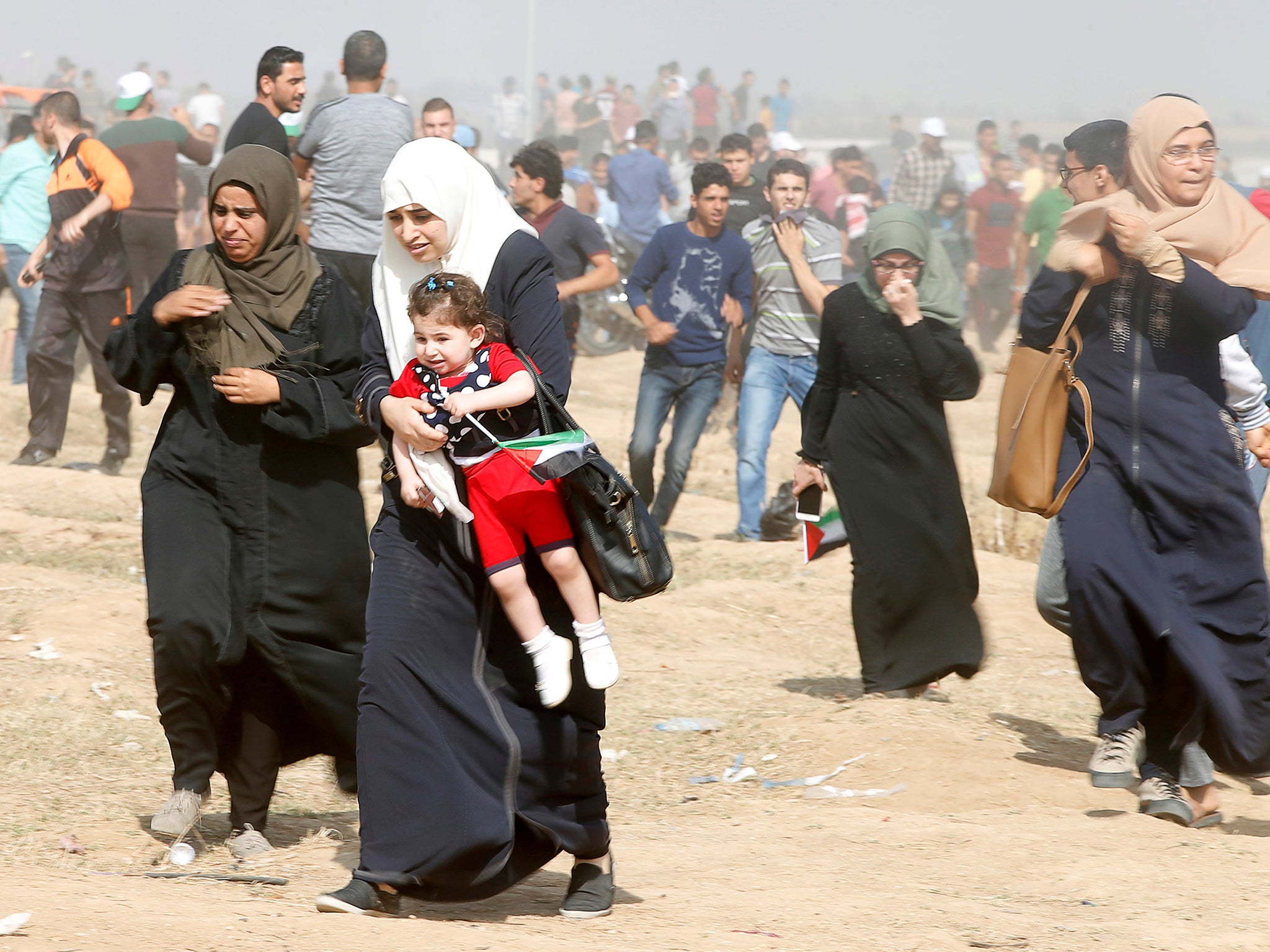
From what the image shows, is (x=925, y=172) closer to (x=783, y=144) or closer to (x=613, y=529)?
(x=783, y=144)

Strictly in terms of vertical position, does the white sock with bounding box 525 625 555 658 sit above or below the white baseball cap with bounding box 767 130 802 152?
below

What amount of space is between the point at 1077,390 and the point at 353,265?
4.13 m

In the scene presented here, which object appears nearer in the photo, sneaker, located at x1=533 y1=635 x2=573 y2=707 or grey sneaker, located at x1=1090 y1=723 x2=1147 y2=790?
sneaker, located at x1=533 y1=635 x2=573 y2=707

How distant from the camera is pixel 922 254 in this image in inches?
233

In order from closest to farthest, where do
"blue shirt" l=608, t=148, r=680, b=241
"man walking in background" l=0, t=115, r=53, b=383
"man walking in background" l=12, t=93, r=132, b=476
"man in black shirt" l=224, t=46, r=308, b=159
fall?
1. "man in black shirt" l=224, t=46, r=308, b=159
2. "man walking in background" l=12, t=93, r=132, b=476
3. "man walking in background" l=0, t=115, r=53, b=383
4. "blue shirt" l=608, t=148, r=680, b=241

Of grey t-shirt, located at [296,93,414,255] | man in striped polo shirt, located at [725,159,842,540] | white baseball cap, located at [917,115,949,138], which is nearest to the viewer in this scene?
grey t-shirt, located at [296,93,414,255]

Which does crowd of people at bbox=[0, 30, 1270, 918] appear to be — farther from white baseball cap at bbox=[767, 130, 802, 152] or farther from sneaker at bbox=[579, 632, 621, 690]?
white baseball cap at bbox=[767, 130, 802, 152]

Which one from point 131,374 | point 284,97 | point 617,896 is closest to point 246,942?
point 617,896

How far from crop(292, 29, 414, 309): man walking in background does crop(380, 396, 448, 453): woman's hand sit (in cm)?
426

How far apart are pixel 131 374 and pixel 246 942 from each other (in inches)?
68.9

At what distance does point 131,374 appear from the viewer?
4.32 metres

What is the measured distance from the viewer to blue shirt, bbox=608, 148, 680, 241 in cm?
1603

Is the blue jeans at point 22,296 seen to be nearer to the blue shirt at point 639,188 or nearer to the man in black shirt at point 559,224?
the man in black shirt at point 559,224

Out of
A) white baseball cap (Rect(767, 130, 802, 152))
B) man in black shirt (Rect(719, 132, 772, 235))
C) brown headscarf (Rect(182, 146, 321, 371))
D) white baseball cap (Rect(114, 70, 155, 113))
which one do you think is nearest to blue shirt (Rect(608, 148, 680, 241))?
white baseball cap (Rect(767, 130, 802, 152))
